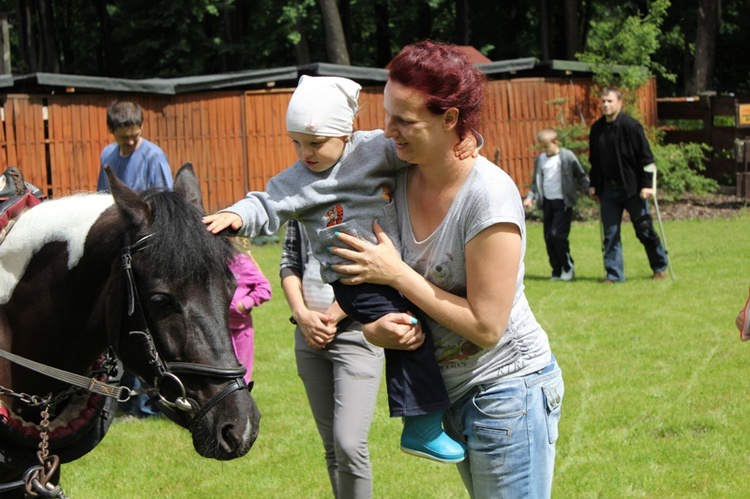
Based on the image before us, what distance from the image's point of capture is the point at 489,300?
2488mm

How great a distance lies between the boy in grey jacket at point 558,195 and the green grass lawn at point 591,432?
196 cm

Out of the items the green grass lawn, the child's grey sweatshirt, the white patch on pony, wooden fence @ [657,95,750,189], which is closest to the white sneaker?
the green grass lawn

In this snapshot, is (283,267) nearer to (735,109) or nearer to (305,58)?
(735,109)

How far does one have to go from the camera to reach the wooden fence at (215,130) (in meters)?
15.5

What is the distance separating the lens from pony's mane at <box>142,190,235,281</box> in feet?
9.55

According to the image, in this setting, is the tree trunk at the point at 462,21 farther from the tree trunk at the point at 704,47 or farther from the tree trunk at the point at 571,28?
the tree trunk at the point at 704,47

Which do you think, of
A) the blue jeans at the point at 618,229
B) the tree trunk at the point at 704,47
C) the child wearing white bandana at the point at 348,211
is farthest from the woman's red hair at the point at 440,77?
the tree trunk at the point at 704,47

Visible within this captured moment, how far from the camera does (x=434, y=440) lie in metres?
2.67

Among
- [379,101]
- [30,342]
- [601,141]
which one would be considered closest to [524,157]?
[379,101]

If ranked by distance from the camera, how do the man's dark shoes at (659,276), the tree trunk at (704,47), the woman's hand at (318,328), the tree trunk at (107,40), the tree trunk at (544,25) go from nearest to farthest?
the woman's hand at (318,328) → the man's dark shoes at (659,276) → the tree trunk at (704,47) → the tree trunk at (544,25) → the tree trunk at (107,40)

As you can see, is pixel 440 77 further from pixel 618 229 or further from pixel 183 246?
pixel 618 229

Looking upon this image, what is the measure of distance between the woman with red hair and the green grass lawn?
8.70ft

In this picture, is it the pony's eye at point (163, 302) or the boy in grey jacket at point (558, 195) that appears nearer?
the pony's eye at point (163, 302)

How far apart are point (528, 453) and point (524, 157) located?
17319 mm
